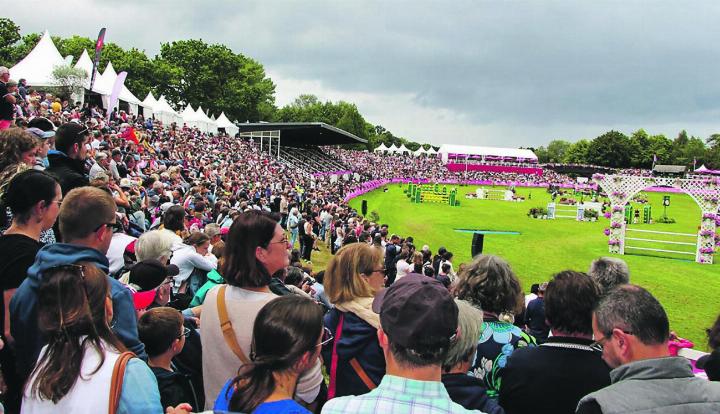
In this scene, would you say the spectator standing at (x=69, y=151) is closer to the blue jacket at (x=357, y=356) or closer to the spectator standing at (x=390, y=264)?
the blue jacket at (x=357, y=356)

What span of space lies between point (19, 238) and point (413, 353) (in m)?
2.67

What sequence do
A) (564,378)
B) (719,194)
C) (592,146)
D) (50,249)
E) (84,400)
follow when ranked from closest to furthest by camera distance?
(84,400)
(50,249)
(564,378)
(719,194)
(592,146)

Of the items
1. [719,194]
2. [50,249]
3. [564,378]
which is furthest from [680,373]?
[719,194]

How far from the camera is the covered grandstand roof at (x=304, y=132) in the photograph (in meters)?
48.0

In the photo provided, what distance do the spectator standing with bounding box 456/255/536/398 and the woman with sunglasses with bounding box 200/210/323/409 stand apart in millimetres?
1142

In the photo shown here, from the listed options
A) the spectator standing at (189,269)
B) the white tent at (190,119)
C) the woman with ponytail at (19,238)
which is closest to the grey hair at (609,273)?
the spectator standing at (189,269)

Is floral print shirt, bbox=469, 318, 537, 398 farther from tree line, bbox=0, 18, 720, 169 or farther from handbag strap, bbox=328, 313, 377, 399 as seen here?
tree line, bbox=0, 18, 720, 169

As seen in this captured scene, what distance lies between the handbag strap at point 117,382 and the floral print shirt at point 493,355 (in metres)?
2.06

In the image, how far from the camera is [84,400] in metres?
2.21

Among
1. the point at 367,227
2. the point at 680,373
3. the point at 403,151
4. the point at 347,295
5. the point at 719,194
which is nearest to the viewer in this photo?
the point at 680,373

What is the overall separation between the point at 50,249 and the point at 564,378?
3.00 metres

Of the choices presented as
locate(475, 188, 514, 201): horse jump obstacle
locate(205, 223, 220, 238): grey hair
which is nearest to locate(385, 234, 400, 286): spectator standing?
locate(205, 223, 220, 238): grey hair

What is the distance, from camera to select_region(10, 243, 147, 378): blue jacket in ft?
8.71

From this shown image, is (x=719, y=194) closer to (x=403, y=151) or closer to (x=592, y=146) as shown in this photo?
(x=403, y=151)
